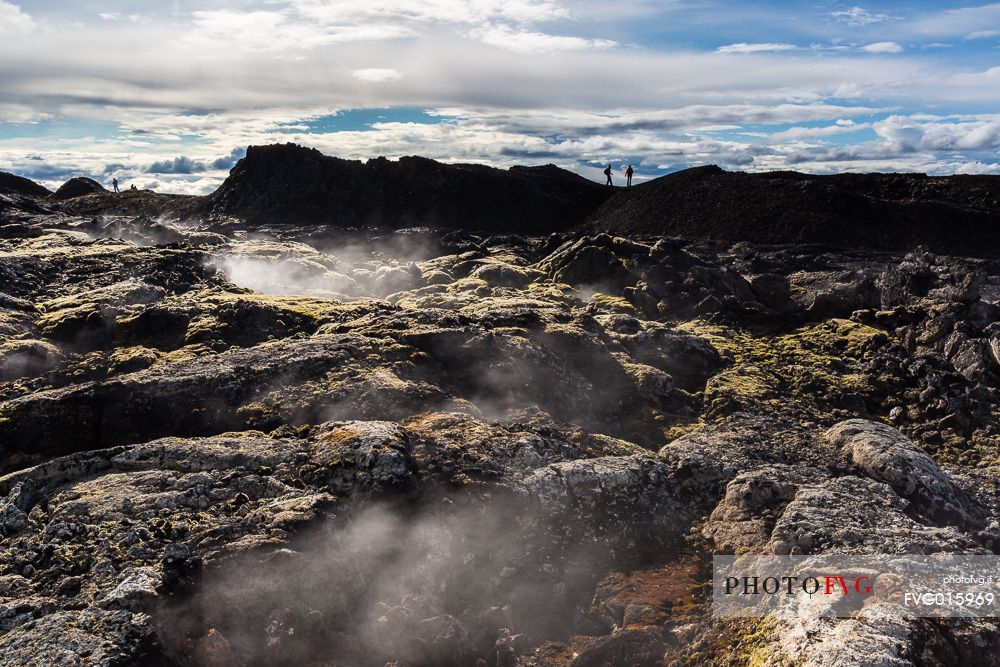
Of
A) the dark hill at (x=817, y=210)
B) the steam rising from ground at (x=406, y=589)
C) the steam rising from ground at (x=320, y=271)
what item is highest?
the dark hill at (x=817, y=210)

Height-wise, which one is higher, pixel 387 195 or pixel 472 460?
pixel 387 195

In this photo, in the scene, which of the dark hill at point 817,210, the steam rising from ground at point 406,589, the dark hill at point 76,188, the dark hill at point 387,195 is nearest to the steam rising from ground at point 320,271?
the dark hill at point 387,195

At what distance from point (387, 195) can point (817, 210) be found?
5669cm

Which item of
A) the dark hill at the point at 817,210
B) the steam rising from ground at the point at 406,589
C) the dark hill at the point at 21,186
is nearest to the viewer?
the steam rising from ground at the point at 406,589

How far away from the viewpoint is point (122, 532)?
15.5 metres

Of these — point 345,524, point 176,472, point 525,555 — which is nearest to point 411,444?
point 345,524

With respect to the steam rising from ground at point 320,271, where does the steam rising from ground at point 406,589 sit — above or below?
below

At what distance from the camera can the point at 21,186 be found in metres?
111

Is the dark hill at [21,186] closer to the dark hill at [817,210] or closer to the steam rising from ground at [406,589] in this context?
the dark hill at [817,210]

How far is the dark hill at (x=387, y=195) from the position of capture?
8650 centimetres

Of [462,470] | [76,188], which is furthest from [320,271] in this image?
[76,188]

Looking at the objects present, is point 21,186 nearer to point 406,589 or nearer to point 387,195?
point 387,195

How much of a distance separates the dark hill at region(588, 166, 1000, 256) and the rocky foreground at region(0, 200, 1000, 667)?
30.3 m

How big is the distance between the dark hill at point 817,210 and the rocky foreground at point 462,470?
3027 cm
